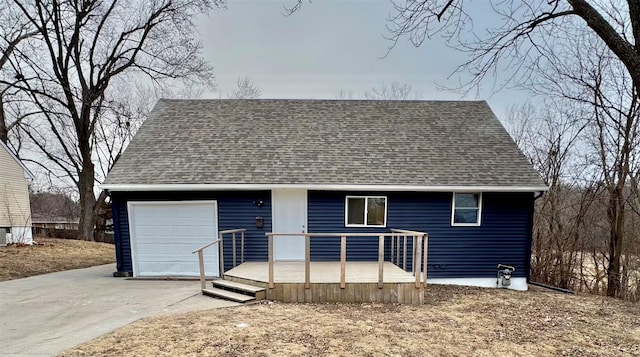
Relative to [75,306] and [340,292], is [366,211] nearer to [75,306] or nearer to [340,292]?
[340,292]

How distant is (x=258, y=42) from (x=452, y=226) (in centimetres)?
1057

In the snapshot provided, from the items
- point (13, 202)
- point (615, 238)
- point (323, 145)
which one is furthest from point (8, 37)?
point (615, 238)

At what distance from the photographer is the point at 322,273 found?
707 cm

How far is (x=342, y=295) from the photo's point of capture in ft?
20.8

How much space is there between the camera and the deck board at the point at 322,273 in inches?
257

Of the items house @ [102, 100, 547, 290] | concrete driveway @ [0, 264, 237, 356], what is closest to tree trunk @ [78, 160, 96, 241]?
concrete driveway @ [0, 264, 237, 356]

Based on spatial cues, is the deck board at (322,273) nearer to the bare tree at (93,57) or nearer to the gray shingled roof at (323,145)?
the gray shingled roof at (323,145)

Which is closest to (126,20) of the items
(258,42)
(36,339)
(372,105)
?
(258,42)

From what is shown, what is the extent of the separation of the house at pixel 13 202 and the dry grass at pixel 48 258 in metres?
1.64

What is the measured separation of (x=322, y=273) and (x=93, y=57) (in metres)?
17.6

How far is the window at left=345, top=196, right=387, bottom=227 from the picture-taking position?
873cm

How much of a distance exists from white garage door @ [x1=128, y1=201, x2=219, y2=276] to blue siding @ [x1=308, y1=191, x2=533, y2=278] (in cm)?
274

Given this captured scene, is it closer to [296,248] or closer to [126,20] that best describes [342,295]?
[296,248]

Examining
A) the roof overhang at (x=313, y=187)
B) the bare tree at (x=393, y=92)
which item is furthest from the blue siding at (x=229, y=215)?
the bare tree at (x=393, y=92)
